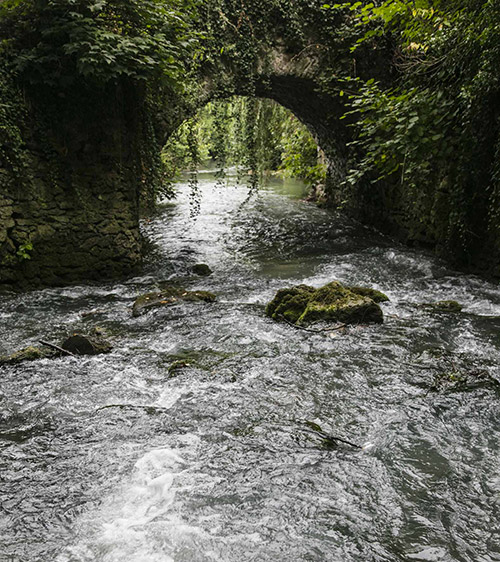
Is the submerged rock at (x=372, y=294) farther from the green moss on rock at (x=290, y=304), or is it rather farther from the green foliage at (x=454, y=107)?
the green foliage at (x=454, y=107)

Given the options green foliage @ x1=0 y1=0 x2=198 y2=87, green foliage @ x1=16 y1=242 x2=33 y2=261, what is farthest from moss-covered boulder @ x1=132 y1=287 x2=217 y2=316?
green foliage @ x1=0 y1=0 x2=198 y2=87

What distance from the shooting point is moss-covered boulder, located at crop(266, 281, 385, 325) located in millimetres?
5176

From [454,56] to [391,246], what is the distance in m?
4.03

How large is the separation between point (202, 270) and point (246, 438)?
5030 millimetres

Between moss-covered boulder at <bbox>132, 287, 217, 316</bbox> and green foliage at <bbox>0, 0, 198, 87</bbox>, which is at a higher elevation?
green foliage at <bbox>0, 0, 198, 87</bbox>

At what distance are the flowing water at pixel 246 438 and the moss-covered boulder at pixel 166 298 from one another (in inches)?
7.3

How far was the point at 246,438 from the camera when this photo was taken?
3.06m

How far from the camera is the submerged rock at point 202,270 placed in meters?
7.82

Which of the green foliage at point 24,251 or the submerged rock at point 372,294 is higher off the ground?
the green foliage at point 24,251

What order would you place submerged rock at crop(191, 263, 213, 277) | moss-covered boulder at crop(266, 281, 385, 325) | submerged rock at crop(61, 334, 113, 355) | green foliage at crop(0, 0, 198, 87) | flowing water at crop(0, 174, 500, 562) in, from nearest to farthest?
flowing water at crop(0, 174, 500, 562)
submerged rock at crop(61, 334, 113, 355)
moss-covered boulder at crop(266, 281, 385, 325)
green foliage at crop(0, 0, 198, 87)
submerged rock at crop(191, 263, 213, 277)

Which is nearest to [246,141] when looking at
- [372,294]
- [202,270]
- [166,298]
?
[202,270]

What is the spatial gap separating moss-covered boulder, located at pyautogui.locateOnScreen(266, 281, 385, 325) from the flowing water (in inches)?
8.1

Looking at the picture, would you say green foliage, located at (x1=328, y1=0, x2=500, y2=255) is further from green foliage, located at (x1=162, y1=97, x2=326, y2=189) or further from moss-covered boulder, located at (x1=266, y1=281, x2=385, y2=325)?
green foliage, located at (x1=162, y1=97, x2=326, y2=189)

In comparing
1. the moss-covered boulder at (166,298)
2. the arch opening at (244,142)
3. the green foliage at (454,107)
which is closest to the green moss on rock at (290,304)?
the moss-covered boulder at (166,298)
